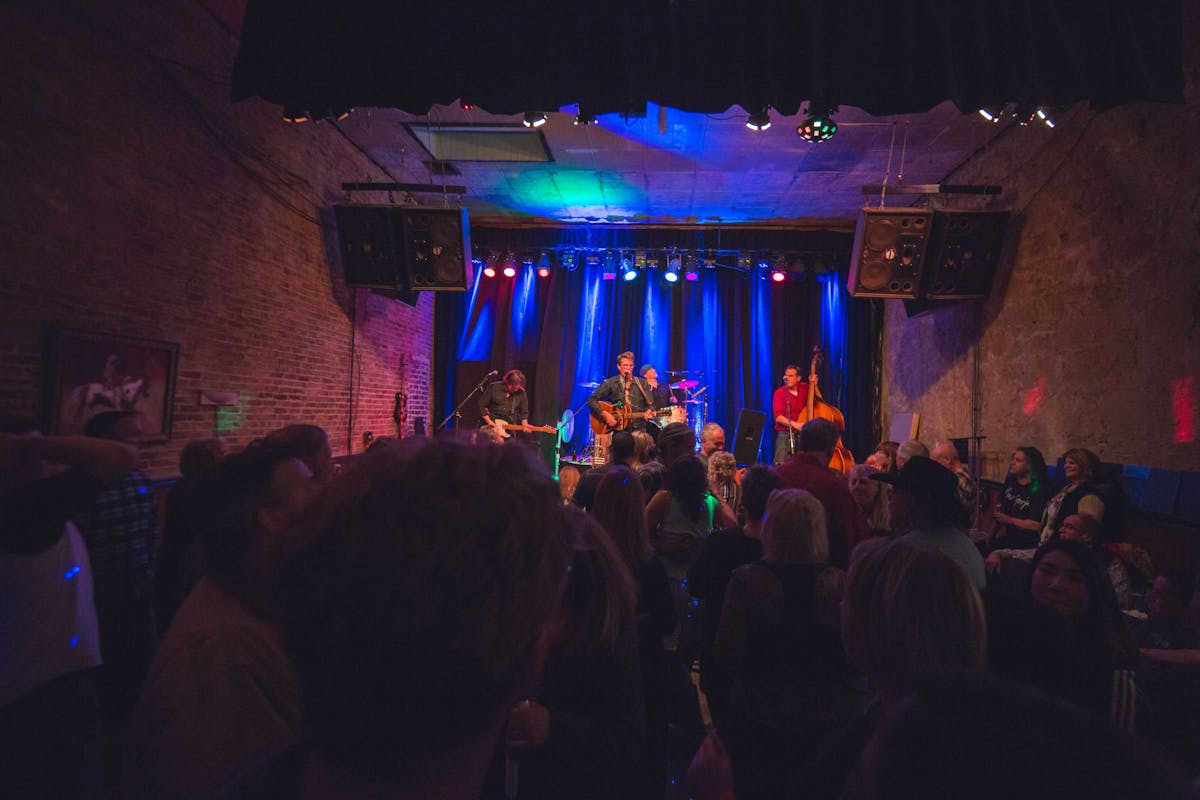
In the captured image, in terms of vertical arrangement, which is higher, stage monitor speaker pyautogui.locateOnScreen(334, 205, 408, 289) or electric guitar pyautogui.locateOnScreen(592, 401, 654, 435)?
stage monitor speaker pyautogui.locateOnScreen(334, 205, 408, 289)

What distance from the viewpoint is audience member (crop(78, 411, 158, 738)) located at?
2662 millimetres

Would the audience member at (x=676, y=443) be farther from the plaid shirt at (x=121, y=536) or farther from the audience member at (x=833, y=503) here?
the plaid shirt at (x=121, y=536)

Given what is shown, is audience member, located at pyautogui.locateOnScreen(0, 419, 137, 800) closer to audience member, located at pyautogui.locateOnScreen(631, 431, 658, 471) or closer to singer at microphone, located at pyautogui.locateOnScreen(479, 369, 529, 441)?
audience member, located at pyautogui.locateOnScreen(631, 431, 658, 471)

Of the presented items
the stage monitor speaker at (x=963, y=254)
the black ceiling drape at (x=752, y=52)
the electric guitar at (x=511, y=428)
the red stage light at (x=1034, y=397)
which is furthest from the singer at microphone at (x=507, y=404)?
the red stage light at (x=1034, y=397)

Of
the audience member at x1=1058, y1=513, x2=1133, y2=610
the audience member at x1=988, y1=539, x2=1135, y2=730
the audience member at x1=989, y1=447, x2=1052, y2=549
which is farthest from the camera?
the audience member at x1=989, y1=447, x2=1052, y2=549

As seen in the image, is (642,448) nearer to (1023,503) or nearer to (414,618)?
(1023,503)

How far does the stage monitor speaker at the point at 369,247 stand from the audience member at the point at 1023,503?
20.2 ft

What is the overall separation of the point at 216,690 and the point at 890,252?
21.8 feet

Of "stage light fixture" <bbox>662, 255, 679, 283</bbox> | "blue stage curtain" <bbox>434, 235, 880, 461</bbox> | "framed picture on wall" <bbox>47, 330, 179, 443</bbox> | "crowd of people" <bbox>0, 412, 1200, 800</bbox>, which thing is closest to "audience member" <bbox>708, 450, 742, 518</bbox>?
"crowd of people" <bbox>0, 412, 1200, 800</bbox>

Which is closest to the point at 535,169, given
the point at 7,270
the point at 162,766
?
the point at 7,270

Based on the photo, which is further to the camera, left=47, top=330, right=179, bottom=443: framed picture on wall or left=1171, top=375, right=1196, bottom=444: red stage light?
left=1171, top=375, right=1196, bottom=444: red stage light

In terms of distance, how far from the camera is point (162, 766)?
3.24 ft

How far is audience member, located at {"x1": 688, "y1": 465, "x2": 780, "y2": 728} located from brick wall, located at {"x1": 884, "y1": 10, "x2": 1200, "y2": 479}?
3.56m

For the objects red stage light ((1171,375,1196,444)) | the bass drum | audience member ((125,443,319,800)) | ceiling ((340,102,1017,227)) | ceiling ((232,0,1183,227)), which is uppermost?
ceiling ((340,102,1017,227))
